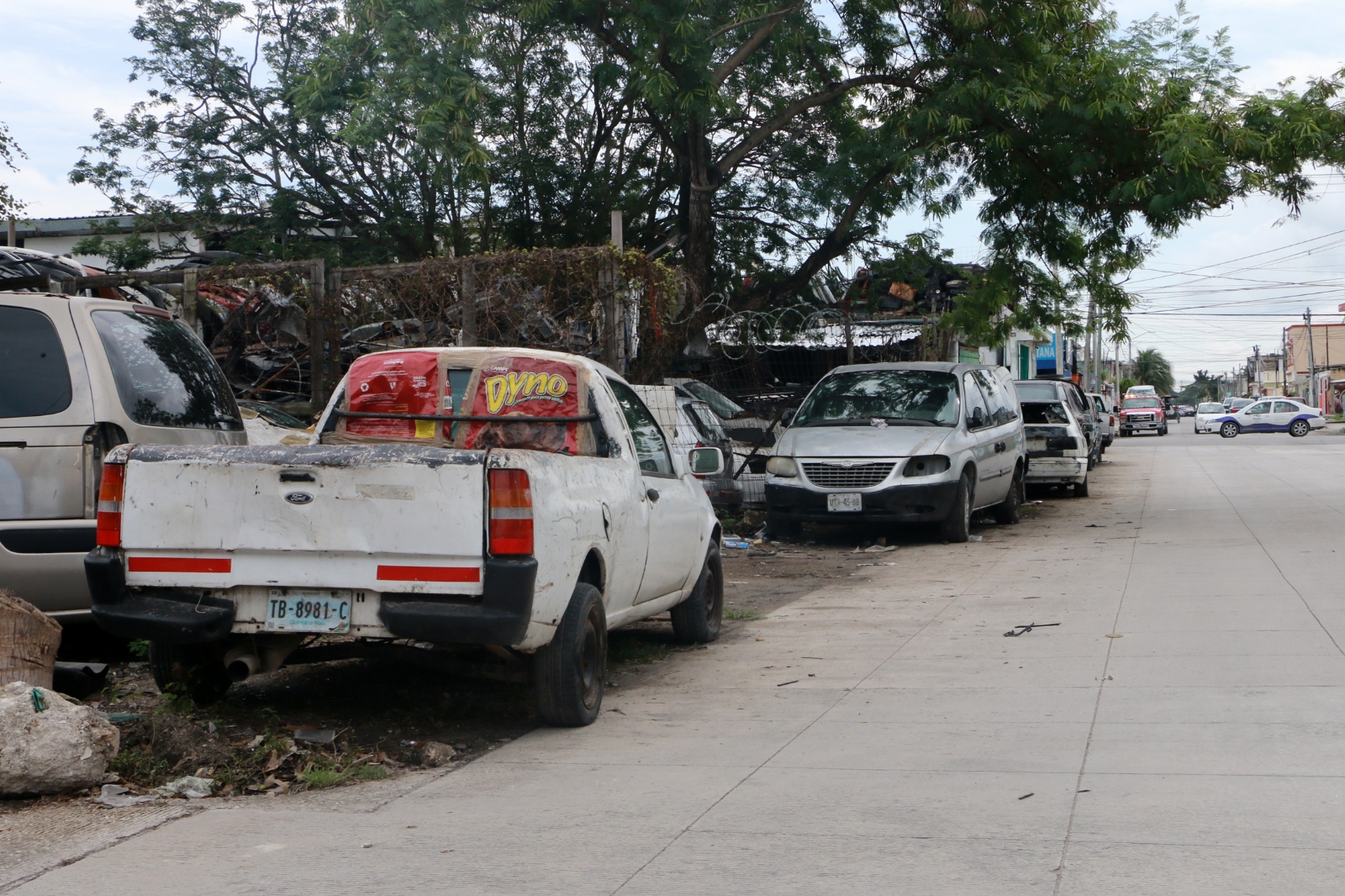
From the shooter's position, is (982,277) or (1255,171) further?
(982,277)

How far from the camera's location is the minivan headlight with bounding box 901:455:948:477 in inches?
492

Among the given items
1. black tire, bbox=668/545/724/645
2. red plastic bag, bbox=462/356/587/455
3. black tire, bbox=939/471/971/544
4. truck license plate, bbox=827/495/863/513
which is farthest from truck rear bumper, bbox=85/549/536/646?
black tire, bbox=939/471/971/544

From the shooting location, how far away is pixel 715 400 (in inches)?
639

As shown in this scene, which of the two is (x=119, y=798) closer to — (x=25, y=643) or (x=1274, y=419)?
(x=25, y=643)

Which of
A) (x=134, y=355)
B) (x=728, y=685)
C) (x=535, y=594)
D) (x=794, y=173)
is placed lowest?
(x=728, y=685)

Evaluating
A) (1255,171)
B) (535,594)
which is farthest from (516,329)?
(1255,171)

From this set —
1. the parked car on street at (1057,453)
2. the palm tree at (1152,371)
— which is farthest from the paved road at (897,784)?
the palm tree at (1152,371)

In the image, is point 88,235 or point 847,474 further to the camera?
point 88,235

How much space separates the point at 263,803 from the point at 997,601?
19.7 ft

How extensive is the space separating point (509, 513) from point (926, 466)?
27.1 ft

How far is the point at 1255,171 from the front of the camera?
14.6 metres

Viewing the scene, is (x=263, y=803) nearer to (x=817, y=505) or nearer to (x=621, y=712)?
(x=621, y=712)

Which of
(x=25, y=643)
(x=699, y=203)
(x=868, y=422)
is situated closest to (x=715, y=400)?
(x=699, y=203)

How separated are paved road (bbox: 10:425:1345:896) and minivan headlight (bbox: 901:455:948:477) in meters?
3.90
